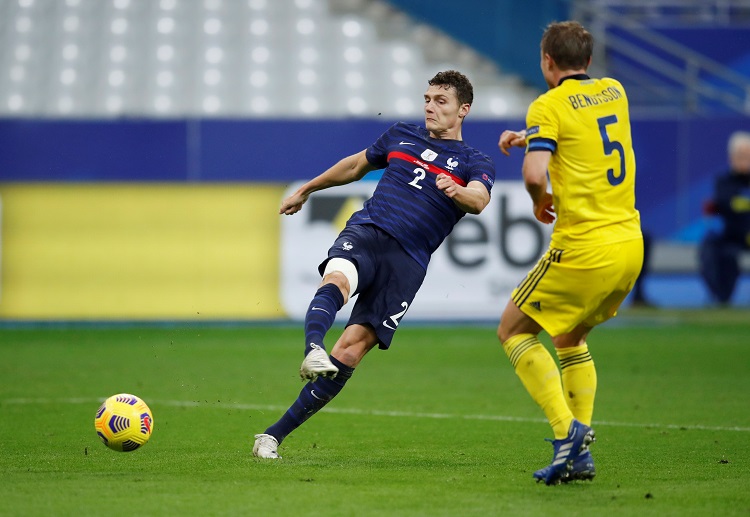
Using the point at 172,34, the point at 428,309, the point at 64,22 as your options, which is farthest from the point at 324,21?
the point at 428,309

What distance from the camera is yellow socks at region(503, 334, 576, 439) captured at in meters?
5.36

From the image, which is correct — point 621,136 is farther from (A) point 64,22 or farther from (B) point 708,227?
(A) point 64,22

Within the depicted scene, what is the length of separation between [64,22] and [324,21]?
4.35 meters

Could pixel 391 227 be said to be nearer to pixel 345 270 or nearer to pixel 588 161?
pixel 345 270

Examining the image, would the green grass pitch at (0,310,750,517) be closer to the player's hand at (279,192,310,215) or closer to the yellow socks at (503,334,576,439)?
the yellow socks at (503,334,576,439)

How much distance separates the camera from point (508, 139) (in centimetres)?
545

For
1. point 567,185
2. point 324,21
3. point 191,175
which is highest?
point 567,185

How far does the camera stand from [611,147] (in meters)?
5.37

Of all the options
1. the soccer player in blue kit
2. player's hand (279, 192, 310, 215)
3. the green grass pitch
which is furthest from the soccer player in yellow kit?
player's hand (279, 192, 310, 215)

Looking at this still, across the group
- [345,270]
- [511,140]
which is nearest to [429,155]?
[345,270]

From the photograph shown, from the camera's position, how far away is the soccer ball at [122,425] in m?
5.97

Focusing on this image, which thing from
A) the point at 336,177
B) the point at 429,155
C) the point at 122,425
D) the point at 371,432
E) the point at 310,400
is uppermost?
the point at 429,155

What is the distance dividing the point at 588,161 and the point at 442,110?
1285 mm

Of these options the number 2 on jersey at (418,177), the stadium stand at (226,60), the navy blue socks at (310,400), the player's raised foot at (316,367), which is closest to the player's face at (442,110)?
the number 2 on jersey at (418,177)
